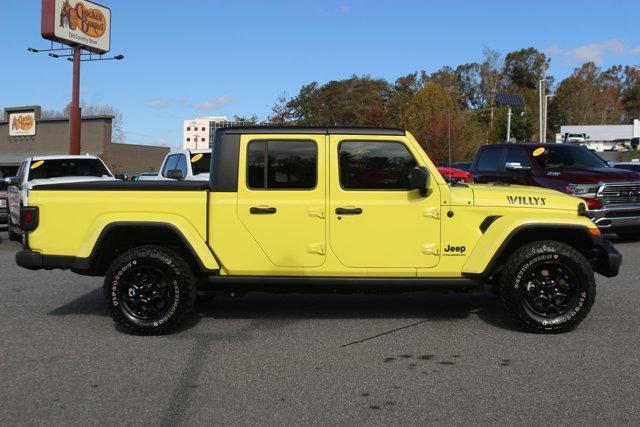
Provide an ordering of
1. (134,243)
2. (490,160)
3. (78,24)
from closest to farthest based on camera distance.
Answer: (134,243)
(490,160)
(78,24)

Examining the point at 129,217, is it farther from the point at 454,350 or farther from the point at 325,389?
the point at 454,350

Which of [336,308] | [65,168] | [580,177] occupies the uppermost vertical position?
[65,168]

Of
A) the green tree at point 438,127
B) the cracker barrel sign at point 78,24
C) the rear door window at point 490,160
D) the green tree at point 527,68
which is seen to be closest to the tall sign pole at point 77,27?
the cracker barrel sign at point 78,24

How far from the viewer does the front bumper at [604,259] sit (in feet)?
19.4

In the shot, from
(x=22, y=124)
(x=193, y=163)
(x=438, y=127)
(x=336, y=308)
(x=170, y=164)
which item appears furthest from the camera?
(x=22, y=124)

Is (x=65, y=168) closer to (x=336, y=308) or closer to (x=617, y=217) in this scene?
(x=336, y=308)

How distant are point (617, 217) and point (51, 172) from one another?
11417 millimetres

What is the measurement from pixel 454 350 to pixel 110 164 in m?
49.3

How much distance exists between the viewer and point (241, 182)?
5.88m

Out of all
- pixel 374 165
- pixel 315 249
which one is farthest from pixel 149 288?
pixel 374 165

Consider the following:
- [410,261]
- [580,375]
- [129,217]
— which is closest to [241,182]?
[129,217]

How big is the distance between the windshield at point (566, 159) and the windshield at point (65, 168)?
9163 mm

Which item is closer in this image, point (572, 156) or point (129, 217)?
point (129, 217)

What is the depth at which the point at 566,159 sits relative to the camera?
482 inches
